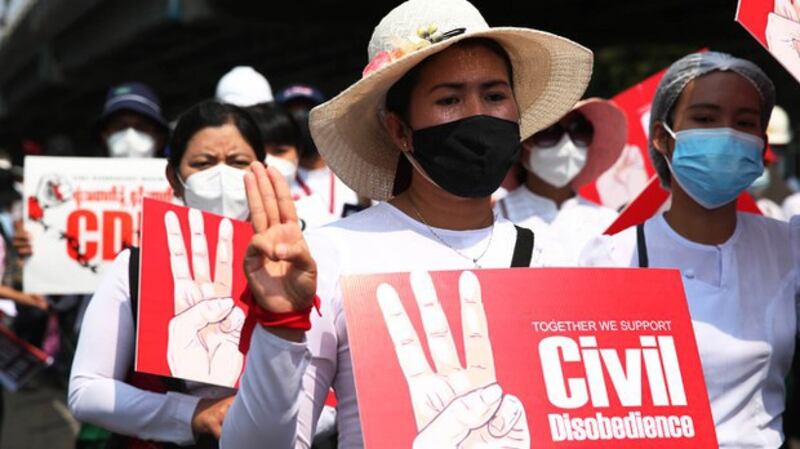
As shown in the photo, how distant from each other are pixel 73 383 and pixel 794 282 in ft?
6.20

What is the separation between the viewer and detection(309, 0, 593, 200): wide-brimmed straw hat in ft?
7.88

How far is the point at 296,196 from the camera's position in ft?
16.2

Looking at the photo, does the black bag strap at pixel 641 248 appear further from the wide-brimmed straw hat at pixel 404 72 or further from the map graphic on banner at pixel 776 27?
the map graphic on banner at pixel 776 27

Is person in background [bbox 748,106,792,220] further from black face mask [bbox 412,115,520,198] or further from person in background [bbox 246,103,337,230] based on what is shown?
black face mask [bbox 412,115,520,198]

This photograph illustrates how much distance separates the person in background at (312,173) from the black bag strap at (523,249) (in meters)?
2.49

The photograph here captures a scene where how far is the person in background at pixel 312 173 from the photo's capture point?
213 inches

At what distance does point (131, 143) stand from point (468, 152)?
3.60 m

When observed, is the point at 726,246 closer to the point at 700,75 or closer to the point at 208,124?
the point at 700,75

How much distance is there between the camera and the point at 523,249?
250 centimetres

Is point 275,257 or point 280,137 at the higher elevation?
point 280,137

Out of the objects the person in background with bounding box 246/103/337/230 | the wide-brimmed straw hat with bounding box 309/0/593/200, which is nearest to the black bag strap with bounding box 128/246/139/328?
the wide-brimmed straw hat with bounding box 309/0/593/200

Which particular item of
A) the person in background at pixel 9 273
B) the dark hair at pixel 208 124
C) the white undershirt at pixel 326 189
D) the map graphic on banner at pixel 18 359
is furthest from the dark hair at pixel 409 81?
the person in background at pixel 9 273

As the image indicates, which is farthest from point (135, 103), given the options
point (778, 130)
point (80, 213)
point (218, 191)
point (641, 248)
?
point (778, 130)

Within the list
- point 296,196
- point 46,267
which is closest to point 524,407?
point 296,196
